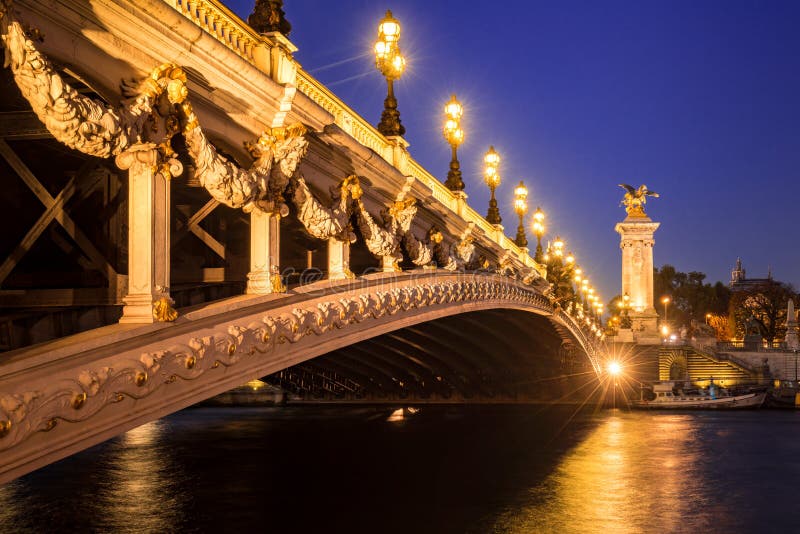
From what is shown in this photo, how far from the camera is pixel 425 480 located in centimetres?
2588

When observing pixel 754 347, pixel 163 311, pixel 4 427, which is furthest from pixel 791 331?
pixel 4 427

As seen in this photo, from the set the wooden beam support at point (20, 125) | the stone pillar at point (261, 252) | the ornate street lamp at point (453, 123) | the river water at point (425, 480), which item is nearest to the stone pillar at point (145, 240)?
the wooden beam support at point (20, 125)

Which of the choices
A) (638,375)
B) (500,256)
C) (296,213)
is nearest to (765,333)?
(638,375)

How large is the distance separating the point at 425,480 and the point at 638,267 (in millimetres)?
62806

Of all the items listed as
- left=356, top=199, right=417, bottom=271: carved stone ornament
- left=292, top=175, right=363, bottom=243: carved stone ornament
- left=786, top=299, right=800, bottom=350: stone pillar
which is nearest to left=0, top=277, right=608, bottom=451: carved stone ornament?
left=356, top=199, right=417, bottom=271: carved stone ornament

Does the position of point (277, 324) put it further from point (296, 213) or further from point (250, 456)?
point (250, 456)

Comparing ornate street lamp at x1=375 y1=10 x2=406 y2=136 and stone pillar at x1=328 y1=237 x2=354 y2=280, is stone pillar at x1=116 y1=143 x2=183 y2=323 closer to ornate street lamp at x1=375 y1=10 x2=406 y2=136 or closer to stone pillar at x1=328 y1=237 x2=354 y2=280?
stone pillar at x1=328 y1=237 x2=354 y2=280

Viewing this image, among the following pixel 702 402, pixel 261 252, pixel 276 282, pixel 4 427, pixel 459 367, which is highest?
pixel 261 252

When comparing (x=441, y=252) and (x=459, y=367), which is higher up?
(x=441, y=252)

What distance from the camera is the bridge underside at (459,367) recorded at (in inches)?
1524

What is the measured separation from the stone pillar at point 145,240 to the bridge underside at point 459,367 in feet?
79.5

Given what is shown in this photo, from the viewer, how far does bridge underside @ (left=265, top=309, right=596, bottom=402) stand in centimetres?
3870

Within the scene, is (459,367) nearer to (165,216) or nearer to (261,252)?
(261,252)

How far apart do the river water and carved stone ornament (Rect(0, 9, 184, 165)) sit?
1054cm
